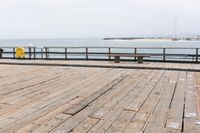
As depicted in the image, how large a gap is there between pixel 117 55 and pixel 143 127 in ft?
30.8

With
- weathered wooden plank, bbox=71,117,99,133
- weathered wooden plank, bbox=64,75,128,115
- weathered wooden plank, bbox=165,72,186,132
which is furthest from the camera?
weathered wooden plank, bbox=64,75,128,115

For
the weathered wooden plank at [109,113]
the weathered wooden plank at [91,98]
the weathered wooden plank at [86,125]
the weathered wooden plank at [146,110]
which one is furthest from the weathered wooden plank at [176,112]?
the weathered wooden plank at [91,98]

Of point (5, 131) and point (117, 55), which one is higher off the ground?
point (117, 55)

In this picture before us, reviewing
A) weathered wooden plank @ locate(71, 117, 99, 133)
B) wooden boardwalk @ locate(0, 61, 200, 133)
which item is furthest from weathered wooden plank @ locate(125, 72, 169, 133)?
weathered wooden plank @ locate(71, 117, 99, 133)

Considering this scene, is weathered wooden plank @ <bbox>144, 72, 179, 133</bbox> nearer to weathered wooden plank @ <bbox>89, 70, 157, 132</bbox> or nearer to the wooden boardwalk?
the wooden boardwalk

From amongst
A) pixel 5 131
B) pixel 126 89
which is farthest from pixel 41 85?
pixel 5 131

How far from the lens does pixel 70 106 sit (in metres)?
5.16

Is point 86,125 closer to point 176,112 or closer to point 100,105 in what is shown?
point 100,105

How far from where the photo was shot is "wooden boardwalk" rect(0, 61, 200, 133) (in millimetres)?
4043

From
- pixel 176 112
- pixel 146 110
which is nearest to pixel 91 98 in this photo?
pixel 146 110

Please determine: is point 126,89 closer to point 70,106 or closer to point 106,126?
point 70,106

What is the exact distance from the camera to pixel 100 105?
5.22 meters

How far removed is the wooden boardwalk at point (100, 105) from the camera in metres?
4.04

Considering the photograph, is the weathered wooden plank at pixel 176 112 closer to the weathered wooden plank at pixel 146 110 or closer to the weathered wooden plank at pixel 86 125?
the weathered wooden plank at pixel 146 110
